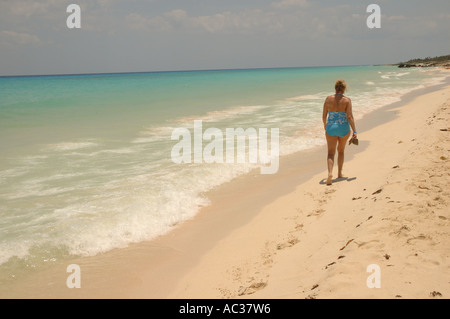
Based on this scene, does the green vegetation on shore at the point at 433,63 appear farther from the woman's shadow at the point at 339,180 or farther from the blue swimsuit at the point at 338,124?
the woman's shadow at the point at 339,180

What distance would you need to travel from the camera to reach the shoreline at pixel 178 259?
3.86 meters

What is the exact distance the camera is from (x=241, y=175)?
7.85 metres

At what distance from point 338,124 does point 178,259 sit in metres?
3.79

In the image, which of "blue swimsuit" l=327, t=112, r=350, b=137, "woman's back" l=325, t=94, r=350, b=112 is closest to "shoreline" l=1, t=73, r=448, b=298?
"blue swimsuit" l=327, t=112, r=350, b=137

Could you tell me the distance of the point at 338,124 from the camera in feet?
21.0

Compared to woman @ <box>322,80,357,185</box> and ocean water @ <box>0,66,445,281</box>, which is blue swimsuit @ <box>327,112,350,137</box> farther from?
ocean water @ <box>0,66,445,281</box>

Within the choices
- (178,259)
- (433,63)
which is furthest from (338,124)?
(433,63)

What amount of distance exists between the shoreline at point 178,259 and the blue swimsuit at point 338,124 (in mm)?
938

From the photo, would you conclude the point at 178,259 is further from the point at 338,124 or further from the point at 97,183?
the point at 338,124

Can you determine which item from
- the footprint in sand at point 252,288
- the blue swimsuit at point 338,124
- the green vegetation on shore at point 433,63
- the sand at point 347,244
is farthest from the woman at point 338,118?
the green vegetation on shore at point 433,63

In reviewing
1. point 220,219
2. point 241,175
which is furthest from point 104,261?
point 241,175

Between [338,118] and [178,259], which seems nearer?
[178,259]
